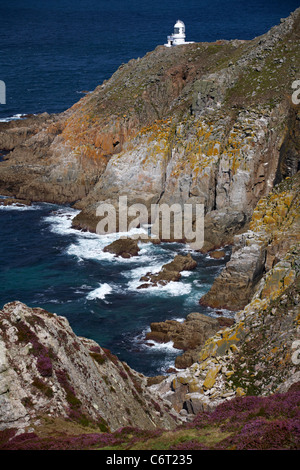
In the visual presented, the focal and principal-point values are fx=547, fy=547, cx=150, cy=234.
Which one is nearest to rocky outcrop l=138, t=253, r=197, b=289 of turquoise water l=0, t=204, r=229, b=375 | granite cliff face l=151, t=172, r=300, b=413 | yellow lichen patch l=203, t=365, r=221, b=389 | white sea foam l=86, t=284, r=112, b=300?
turquoise water l=0, t=204, r=229, b=375

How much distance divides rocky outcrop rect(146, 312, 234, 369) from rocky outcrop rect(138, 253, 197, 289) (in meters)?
10.3

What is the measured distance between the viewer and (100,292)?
212ft

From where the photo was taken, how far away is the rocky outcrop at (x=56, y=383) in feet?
86.1

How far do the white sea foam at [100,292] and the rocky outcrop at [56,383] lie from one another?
2879cm

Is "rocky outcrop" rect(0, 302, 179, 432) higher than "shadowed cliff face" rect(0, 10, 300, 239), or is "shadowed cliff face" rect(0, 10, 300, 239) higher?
"shadowed cliff face" rect(0, 10, 300, 239)

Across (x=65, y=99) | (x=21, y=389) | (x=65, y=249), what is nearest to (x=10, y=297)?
(x=65, y=249)

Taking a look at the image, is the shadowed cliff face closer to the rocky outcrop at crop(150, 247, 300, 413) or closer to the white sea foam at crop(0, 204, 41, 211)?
the white sea foam at crop(0, 204, 41, 211)

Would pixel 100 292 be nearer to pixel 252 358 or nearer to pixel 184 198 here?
pixel 184 198

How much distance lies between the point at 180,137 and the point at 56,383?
63.7 metres

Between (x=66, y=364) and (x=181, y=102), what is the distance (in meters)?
72.8

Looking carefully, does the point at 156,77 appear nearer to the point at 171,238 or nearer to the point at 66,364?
the point at 171,238

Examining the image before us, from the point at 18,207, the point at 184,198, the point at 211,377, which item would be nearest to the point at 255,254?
the point at 211,377

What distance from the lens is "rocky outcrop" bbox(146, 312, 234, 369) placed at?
52031 millimetres

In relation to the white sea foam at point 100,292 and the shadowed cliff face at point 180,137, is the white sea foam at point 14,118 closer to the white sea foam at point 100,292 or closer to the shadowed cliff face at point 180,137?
the shadowed cliff face at point 180,137
